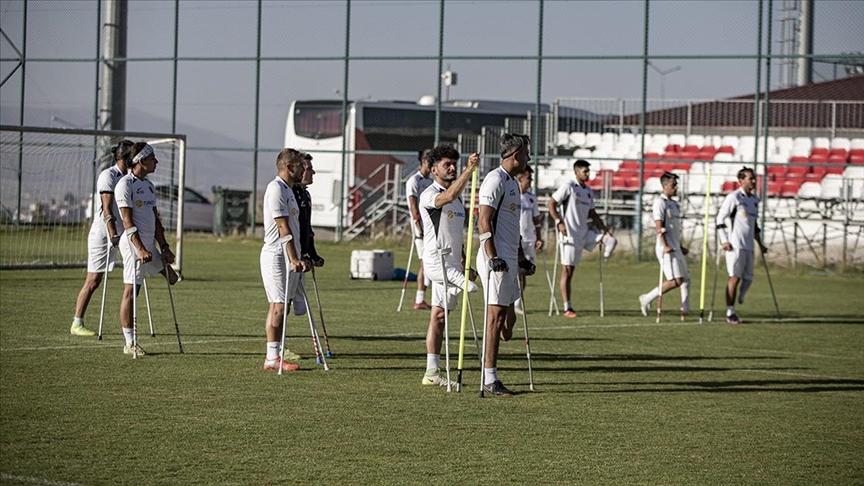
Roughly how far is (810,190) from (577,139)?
9.42 m

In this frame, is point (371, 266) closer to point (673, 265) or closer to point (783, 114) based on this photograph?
point (673, 265)

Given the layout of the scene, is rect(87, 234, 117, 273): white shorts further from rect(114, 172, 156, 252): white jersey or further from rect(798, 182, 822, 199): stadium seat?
rect(798, 182, 822, 199): stadium seat

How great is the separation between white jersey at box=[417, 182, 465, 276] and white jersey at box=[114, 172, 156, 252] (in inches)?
130

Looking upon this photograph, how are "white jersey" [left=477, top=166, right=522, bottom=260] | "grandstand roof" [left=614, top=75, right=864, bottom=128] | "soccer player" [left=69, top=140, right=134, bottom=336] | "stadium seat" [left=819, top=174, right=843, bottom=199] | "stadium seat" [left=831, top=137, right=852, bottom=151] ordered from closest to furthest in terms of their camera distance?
"white jersey" [left=477, top=166, right=522, bottom=260] → "soccer player" [left=69, top=140, right=134, bottom=336] → "stadium seat" [left=819, top=174, right=843, bottom=199] → "stadium seat" [left=831, top=137, right=852, bottom=151] → "grandstand roof" [left=614, top=75, right=864, bottom=128]

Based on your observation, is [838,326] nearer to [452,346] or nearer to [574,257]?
[574,257]

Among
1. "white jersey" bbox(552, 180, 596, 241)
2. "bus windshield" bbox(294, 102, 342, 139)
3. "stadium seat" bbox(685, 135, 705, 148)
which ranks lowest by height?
"white jersey" bbox(552, 180, 596, 241)

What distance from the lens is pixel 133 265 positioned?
12.9m

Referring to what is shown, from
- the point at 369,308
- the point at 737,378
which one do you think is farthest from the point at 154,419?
the point at 369,308

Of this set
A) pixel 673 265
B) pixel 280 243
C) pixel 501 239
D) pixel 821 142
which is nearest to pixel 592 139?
pixel 821 142

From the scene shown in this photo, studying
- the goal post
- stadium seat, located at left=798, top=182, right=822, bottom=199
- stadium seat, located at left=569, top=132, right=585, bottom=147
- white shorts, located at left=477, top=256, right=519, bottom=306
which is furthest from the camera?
stadium seat, located at left=569, top=132, right=585, bottom=147

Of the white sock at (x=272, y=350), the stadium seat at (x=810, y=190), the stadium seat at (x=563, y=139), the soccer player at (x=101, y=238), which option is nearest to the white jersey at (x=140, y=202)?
the soccer player at (x=101, y=238)

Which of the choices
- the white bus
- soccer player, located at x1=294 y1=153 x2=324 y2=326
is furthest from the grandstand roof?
soccer player, located at x1=294 y1=153 x2=324 y2=326

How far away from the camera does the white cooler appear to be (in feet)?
79.8

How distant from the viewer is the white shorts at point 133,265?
42.4 ft
